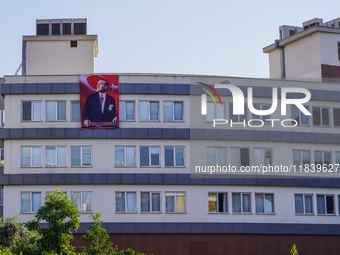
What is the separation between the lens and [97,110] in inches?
2404

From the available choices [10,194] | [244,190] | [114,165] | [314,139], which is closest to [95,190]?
[114,165]

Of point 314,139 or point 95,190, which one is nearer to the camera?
point 95,190

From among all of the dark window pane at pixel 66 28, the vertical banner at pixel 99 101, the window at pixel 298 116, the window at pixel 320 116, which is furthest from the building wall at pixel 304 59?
the dark window pane at pixel 66 28

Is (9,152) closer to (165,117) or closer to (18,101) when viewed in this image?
(18,101)

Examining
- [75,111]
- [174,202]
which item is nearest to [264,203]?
[174,202]

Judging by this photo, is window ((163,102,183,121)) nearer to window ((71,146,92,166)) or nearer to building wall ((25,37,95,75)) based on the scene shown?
window ((71,146,92,166))

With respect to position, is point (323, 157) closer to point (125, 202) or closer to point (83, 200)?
point (125, 202)

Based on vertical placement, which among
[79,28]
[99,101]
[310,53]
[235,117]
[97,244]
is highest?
[79,28]

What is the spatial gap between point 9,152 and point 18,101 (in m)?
3.88

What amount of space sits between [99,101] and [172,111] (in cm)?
559

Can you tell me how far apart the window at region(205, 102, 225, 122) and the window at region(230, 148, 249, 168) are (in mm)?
2759

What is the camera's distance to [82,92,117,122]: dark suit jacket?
200ft

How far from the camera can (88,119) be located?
6081 centimetres

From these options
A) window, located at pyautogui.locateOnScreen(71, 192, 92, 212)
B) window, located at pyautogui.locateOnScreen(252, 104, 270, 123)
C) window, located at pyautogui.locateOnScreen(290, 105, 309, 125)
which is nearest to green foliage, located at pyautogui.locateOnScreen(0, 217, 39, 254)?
window, located at pyautogui.locateOnScreen(71, 192, 92, 212)
